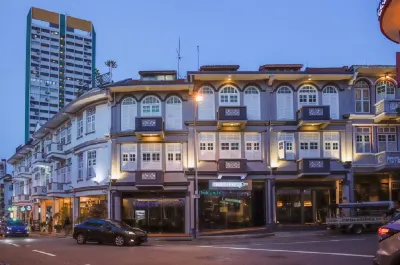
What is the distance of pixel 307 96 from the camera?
1551 inches

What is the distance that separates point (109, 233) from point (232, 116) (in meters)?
13.4

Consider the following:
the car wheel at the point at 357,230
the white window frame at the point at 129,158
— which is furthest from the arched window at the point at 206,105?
the car wheel at the point at 357,230

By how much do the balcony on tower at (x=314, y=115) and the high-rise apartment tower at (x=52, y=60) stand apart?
11493 cm

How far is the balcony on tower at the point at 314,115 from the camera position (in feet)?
123

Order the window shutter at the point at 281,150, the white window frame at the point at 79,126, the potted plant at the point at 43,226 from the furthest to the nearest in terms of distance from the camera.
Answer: the potted plant at the point at 43,226 → the white window frame at the point at 79,126 → the window shutter at the point at 281,150

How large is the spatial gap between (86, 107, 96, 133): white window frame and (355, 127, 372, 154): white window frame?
19450 mm

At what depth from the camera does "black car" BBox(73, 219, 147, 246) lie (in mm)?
27609

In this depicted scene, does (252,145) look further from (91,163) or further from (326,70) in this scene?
(91,163)

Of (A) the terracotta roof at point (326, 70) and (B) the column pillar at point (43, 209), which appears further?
(B) the column pillar at point (43, 209)

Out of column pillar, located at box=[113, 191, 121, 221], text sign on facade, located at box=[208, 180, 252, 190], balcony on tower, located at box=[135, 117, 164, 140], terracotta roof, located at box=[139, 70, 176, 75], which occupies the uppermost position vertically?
terracotta roof, located at box=[139, 70, 176, 75]

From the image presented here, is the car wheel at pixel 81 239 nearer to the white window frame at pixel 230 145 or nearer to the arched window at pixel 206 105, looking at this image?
the white window frame at pixel 230 145

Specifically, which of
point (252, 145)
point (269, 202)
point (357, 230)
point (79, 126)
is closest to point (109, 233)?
point (269, 202)

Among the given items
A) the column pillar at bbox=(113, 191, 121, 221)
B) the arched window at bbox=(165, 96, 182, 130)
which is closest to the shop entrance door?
the column pillar at bbox=(113, 191, 121, 221)

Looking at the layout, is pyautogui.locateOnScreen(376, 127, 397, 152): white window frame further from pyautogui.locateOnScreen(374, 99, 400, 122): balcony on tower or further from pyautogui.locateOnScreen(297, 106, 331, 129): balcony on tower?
pyautogui.locateOnScreen(297, 106, 331, 129): balcony on tower
